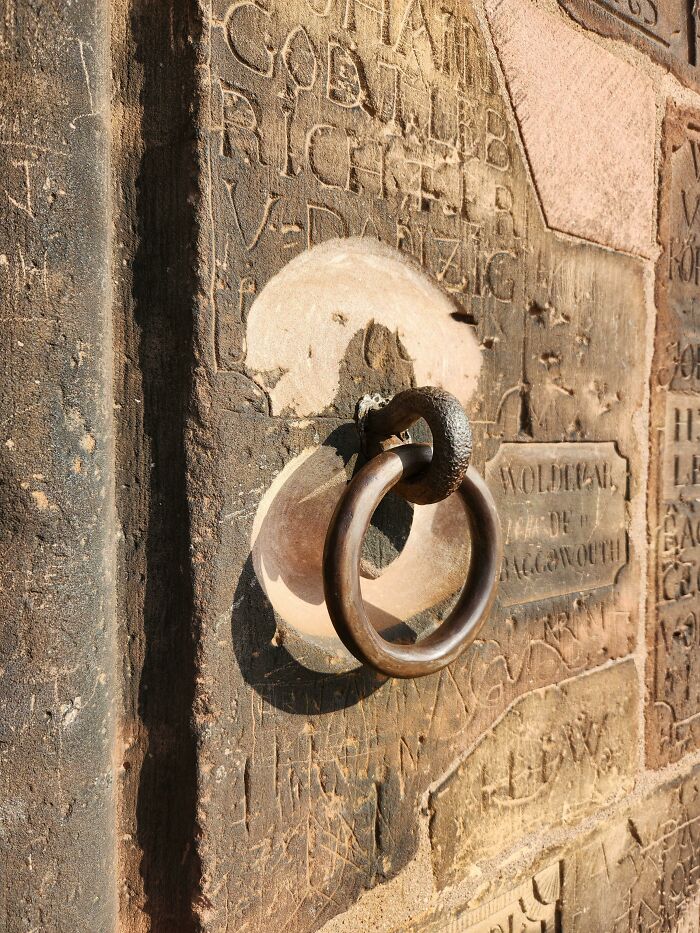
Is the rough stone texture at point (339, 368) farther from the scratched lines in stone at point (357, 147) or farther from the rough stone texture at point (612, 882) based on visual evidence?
the rough stone texture at point (612, 882)

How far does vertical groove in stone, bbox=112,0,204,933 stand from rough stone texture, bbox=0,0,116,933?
30 mm

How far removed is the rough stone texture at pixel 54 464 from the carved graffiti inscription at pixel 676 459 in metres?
1.00

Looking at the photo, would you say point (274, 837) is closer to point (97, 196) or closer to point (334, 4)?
point (97, 196)

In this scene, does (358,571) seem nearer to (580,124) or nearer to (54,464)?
(54,464)

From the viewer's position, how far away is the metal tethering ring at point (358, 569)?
2.50ft

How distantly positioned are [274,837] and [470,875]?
383mm

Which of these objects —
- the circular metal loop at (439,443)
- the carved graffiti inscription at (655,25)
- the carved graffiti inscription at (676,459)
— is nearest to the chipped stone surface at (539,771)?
the carved graffiti inscription at (676,459)

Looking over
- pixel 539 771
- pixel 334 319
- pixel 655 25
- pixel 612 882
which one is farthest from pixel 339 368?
pixel 612 882

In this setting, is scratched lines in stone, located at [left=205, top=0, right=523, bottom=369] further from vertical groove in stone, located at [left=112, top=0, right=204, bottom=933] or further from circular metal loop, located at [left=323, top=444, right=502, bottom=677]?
circular metal loop, located at [left=323, top=444, right=502, bottom=677]

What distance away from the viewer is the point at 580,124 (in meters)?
1.18

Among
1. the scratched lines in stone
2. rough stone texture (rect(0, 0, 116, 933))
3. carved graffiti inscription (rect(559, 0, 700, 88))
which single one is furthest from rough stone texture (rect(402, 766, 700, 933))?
carved graffiti inscription (rect(559, 0, 700, 88))

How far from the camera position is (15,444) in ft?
2.36

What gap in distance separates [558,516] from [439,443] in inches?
18.3

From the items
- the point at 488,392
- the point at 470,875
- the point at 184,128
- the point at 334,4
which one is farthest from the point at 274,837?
the point at 334,4
